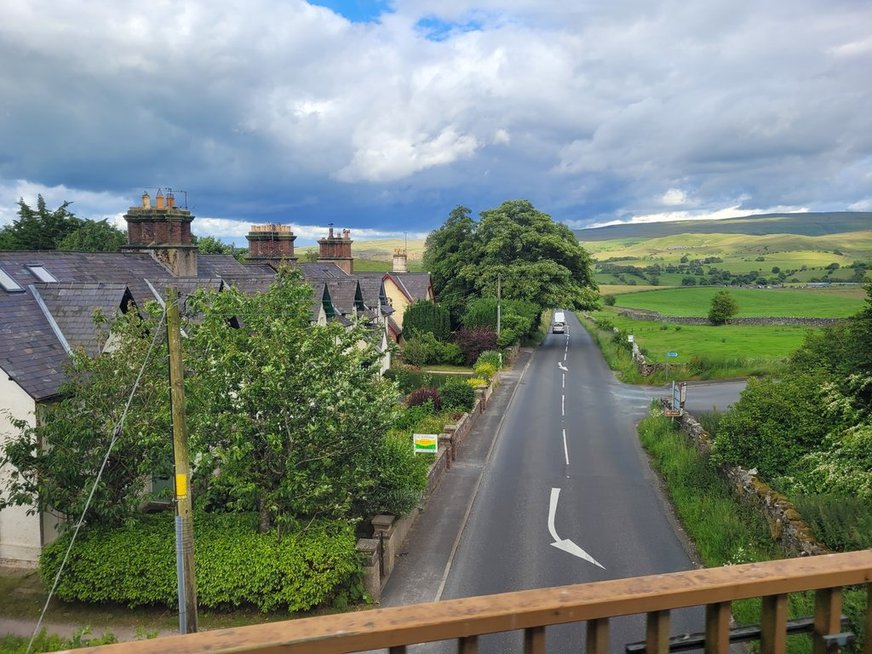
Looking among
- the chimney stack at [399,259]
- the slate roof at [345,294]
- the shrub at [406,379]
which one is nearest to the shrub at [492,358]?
the shrub at [406,379]

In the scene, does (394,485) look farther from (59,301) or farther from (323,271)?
(323,271)

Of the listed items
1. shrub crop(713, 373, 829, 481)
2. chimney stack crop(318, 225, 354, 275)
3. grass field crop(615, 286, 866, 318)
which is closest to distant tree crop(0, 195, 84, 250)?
chimney stack crop(318, 225, 354, 275)

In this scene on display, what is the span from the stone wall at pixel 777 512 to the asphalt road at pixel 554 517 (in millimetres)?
2190

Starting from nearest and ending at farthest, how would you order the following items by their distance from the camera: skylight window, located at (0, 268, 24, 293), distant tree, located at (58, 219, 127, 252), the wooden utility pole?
the wooden utility pole < skylight window, located at (0, 268, 24, 293) < distant tree, located at (58, 219, 127, 252)

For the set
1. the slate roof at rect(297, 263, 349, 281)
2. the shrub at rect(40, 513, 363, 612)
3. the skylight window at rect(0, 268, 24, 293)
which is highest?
the slate roof at rect(297, 263, 349, 281)

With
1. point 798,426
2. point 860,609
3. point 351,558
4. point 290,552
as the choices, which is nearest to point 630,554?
point 798,426

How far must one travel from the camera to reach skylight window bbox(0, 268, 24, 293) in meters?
18.6

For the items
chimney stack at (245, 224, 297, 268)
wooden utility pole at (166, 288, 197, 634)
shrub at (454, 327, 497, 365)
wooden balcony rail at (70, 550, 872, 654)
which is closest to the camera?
wooden balcony rail at (70, 550, 872, 654)

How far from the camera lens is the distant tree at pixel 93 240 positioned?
58.9 m

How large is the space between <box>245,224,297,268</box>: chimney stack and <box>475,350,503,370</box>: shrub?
51.3ft

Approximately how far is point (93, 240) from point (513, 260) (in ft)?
125

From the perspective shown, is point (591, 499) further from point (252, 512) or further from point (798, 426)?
point (252, 512)

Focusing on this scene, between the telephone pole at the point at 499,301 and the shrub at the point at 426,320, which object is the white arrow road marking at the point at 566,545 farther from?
the shrub at the point at 426,320

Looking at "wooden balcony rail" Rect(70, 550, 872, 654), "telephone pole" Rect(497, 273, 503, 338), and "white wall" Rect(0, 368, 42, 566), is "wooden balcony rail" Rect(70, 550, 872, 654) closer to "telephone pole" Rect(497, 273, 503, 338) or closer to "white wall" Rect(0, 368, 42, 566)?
"white wall" Rect(0, 368, 42, 566)
